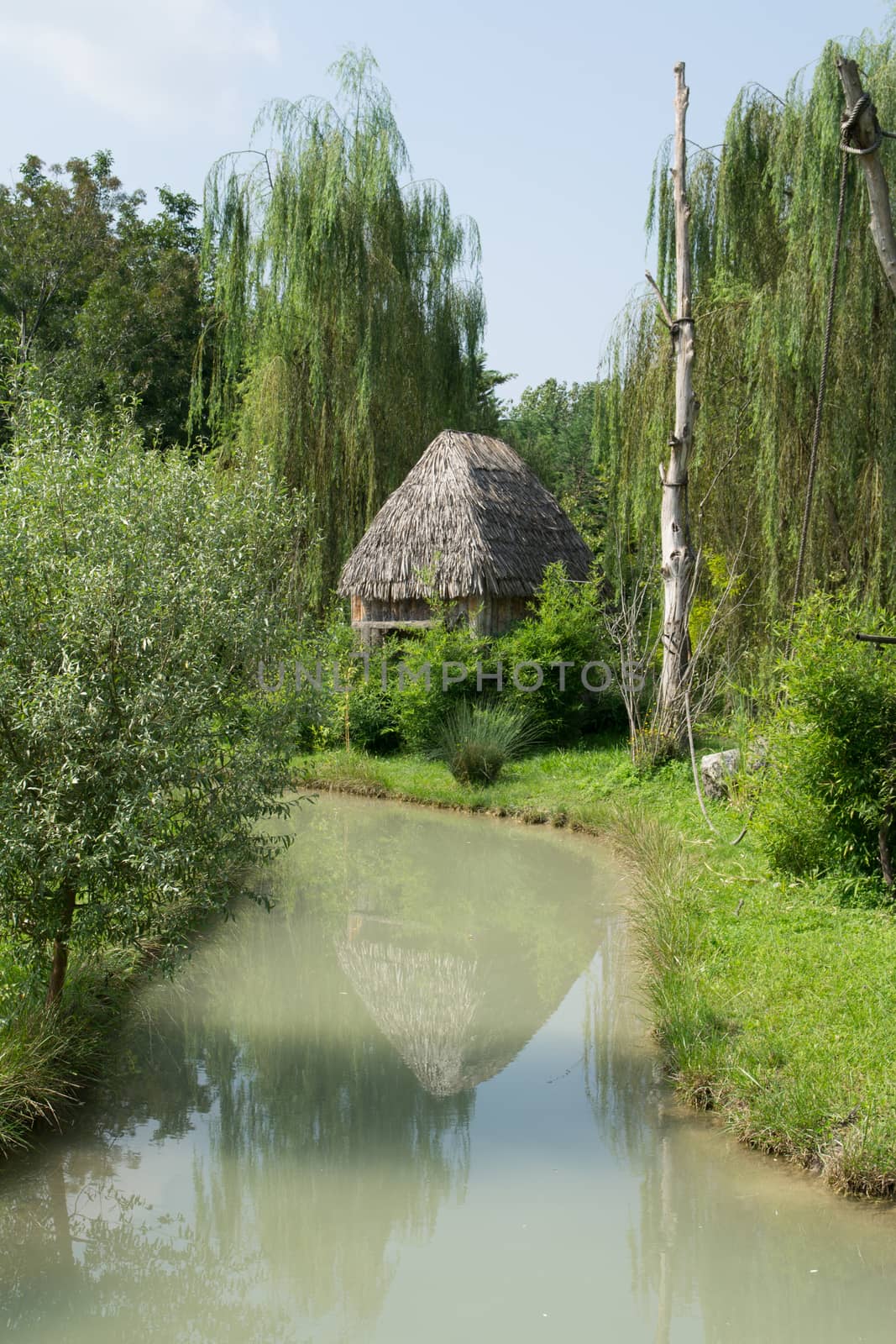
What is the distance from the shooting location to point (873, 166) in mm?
6938

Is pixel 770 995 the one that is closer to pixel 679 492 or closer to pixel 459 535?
pixel 679 492

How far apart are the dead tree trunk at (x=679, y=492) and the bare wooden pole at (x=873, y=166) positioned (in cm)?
556

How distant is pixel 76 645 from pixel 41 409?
1.95m

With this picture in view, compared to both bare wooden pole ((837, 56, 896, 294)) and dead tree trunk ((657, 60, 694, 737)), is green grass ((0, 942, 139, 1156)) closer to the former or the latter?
bare wooden pole ((837, 56, 896, 294))

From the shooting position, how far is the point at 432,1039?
7004 millimetres

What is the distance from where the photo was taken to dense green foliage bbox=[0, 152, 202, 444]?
23.5 m

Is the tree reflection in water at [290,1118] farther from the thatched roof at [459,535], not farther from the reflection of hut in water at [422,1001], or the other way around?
the thatched roof at [459,535]

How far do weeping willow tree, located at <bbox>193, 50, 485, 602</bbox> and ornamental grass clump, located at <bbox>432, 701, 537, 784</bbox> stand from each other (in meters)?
3.55

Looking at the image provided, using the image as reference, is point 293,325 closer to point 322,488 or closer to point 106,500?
point 322,488

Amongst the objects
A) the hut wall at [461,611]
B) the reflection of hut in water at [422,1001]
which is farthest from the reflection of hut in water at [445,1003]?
the hut wall at [461,611]

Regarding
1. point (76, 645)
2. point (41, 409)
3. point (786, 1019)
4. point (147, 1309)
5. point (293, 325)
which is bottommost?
point (147, 1309)

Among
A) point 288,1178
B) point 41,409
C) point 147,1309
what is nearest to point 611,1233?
point 288,1178

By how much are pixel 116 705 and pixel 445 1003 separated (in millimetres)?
3029

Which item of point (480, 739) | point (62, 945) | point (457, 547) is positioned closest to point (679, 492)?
point (480, 739)
